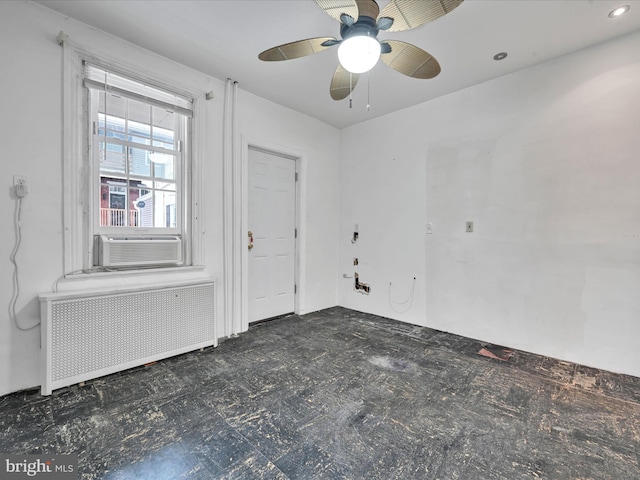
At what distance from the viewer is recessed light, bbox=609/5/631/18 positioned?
2.00 meters

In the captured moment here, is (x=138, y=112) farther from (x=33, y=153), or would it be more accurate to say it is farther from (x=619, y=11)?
(x=619, y=11)

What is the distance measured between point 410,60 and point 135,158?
7.96 ft

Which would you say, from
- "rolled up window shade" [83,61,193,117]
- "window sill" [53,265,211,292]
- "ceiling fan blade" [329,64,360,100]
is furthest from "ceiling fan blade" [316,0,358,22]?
"window sill" [53,265,211,292]

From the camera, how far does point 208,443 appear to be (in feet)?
5.17

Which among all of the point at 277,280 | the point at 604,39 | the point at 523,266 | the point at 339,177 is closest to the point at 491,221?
the point at 523,266

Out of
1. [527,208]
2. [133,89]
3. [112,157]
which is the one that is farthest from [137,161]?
[527,208]

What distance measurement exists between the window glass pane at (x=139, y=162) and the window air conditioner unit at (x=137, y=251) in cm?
61

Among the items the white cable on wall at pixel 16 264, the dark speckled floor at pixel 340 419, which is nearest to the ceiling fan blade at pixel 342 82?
the dark speckled floor at pixel 340 419

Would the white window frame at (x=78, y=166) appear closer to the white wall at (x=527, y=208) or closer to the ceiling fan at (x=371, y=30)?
the ceiling fan at (x=371, y=30)

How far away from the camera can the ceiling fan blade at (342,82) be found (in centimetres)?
213

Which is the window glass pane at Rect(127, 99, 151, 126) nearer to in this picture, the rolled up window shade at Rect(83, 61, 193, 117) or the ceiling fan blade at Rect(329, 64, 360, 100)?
the rolled up window shade at Rect(83, 61, 193, 117)

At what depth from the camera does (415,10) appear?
1.54m

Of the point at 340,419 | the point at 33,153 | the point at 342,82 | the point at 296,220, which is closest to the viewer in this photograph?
the point at 340,419

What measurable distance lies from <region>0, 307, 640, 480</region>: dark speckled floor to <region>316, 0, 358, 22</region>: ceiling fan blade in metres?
2.38
